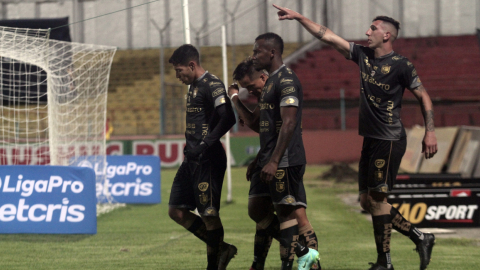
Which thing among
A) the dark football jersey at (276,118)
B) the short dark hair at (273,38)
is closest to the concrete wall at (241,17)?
the short dark hair at (273,38)

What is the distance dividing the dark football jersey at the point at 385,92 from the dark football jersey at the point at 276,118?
0.81 metres

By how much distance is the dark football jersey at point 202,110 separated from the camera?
16.2ft

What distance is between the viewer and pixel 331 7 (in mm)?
24906

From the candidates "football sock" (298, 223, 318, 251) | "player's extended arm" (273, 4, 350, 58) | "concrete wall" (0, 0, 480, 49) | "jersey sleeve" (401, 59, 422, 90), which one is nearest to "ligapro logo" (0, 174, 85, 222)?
"football sock" (298, 223, 318, 251)

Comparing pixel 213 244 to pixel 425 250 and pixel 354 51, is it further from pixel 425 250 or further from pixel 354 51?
pixel 354 51

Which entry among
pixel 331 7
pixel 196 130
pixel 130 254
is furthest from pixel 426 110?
pixel 331 7

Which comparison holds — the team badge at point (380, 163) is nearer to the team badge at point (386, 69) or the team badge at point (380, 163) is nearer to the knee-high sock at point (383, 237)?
the knee-high sock at point (383, 237)

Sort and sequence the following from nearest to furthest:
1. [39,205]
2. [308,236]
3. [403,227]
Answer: [308,236]
[403,227]
[39,205]

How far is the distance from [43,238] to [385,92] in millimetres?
4574

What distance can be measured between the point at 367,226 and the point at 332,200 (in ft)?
9.69

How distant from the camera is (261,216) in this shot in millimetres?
5086

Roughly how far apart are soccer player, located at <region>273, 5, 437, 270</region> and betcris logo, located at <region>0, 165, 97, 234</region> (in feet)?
12.1

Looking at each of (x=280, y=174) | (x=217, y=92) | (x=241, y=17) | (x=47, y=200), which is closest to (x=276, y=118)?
(x=280, y=174)

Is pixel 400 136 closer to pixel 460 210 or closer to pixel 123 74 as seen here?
pixel 460 210
